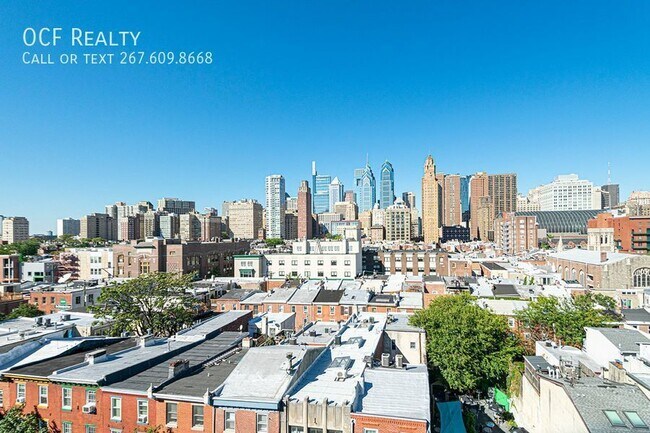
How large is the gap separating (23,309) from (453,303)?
2383 inches

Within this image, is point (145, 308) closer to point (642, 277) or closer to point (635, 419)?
point (635, 419)

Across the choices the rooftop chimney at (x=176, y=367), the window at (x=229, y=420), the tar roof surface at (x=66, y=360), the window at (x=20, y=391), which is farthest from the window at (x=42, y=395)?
the window at (x=229, y=420)

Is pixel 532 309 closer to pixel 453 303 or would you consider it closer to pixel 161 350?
pixel 453 303

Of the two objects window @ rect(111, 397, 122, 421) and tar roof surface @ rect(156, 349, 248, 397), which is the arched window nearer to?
tar roof surface @ rect(156, 349, 248, 397)

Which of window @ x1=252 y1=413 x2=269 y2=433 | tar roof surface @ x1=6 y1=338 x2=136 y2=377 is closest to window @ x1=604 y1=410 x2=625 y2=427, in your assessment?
window @ x1=252 y1=413 x2=269 y2=433

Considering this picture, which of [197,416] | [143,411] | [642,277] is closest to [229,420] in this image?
[197,416]

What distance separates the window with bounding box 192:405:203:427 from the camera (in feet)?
69.3

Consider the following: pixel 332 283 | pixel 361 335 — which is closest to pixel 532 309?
pixel 361 335

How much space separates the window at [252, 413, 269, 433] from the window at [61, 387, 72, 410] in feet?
39.4

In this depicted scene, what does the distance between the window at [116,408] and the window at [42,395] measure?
496 centimetres

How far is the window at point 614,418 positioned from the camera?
17.6m

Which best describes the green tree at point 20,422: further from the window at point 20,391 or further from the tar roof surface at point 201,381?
the tar roof surface at point 201,381

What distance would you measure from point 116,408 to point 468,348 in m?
29.4

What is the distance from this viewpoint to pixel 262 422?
20.3m
